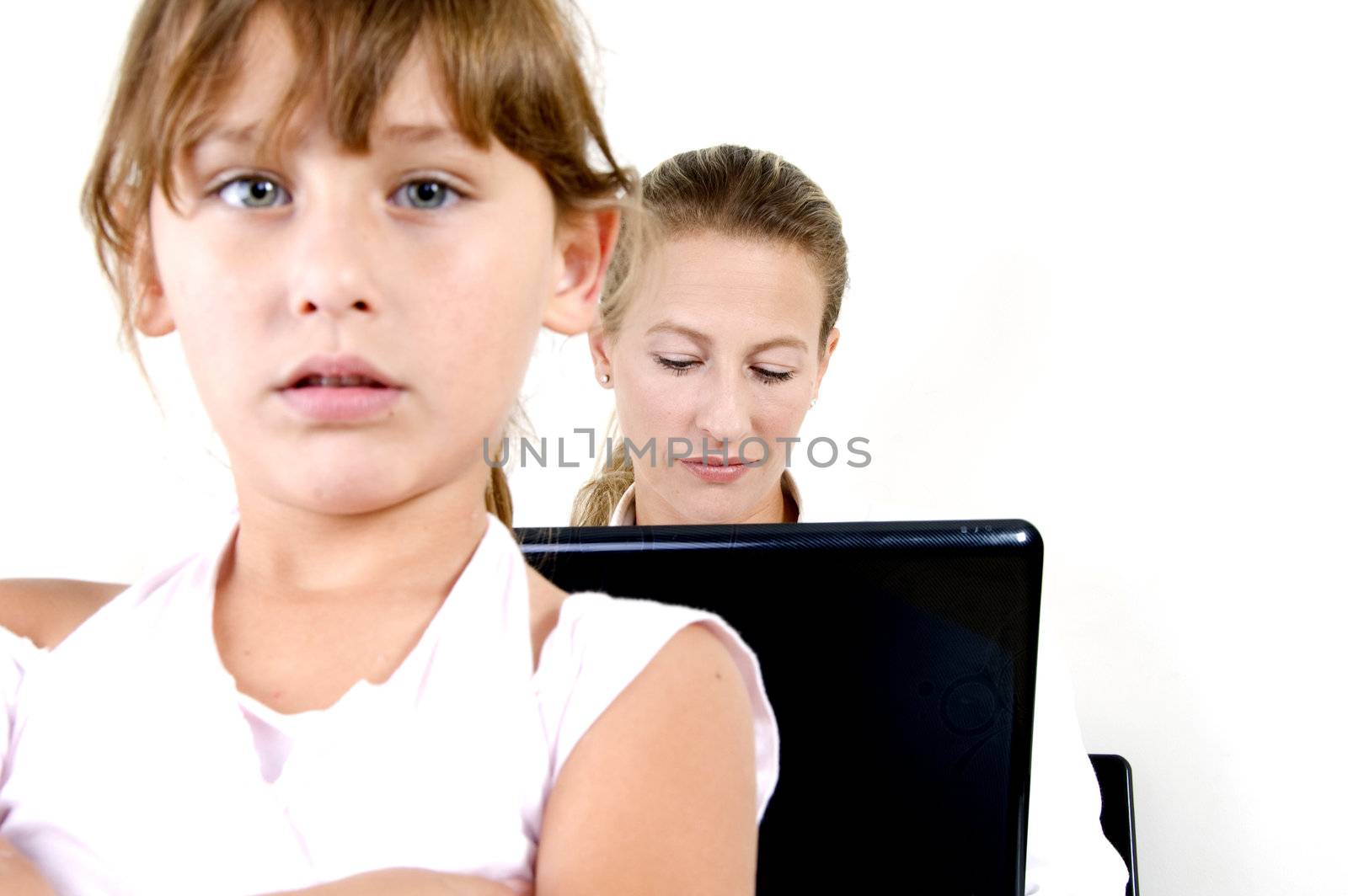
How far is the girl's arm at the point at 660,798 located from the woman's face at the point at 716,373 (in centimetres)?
74

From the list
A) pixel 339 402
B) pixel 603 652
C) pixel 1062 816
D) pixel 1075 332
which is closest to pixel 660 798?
pixel 603 652

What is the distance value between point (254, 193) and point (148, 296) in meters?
0.10

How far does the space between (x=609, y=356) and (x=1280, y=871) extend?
3.19ft

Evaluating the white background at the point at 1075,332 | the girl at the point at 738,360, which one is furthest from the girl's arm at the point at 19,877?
the white background at the point at 1075,332

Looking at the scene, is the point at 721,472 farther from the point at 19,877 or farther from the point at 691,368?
the point at 19,877

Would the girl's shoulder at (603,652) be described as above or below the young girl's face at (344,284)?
below

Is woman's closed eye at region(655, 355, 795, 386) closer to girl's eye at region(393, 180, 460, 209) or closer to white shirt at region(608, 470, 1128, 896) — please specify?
white shirt at region(608, 470, 1128, 896)

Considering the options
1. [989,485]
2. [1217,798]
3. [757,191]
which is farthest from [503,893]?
[1217,798]

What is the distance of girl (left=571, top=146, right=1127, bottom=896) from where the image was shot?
130 cm

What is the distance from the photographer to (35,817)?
0.60 m

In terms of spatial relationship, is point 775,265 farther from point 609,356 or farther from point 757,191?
point 609,356

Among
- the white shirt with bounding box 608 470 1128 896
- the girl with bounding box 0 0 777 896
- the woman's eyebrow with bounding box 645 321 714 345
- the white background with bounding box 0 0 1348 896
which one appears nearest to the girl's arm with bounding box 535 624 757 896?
the girl with bounding box 0 0 777 896

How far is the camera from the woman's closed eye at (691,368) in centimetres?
136

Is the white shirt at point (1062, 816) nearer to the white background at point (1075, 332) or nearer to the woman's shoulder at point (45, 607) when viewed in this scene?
the white background at point (1075, 332)
